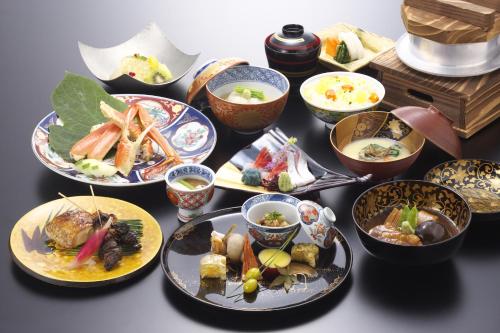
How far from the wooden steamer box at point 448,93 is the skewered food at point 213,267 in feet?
3.34

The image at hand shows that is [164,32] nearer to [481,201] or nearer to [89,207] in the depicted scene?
[89,207]

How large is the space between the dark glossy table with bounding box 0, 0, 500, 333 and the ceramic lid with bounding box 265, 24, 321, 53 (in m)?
0.19

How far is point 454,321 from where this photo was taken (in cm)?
218

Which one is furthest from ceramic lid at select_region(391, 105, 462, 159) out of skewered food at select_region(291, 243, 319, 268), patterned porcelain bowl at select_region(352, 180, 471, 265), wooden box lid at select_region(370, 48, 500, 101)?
skewered food at select_region(291, 243, 319, 268)

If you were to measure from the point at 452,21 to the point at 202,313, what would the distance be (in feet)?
4.26

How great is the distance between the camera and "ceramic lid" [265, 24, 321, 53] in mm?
3168

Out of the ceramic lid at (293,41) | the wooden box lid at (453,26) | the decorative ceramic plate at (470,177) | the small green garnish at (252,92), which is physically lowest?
the decorative ceramic plate at (470,177)

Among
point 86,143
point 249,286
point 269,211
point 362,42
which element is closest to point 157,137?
point 86,143

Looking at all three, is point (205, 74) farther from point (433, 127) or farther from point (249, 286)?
point (249, 286)

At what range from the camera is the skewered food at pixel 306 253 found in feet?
7.61

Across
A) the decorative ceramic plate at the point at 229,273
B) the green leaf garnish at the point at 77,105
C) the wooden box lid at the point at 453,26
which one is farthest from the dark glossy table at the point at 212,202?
the wooden box lid at the point at 453,26

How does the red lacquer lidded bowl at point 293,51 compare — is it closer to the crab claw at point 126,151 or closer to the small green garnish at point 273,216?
the crab claw at point 126,151

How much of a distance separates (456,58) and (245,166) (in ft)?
2.61

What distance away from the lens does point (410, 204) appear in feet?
8.33
